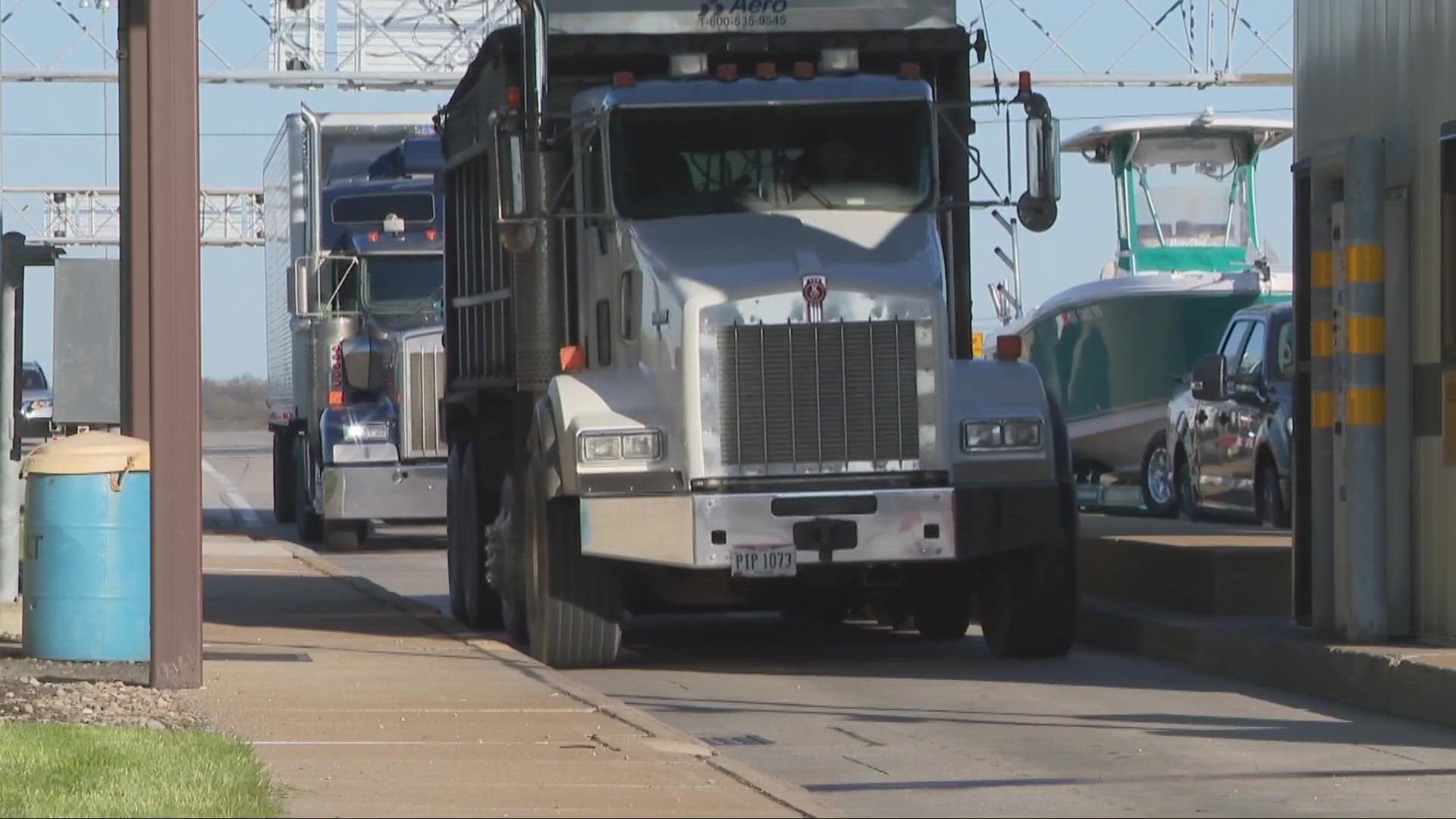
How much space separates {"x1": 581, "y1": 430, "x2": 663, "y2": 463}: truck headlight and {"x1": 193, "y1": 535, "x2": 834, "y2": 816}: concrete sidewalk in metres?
1.15

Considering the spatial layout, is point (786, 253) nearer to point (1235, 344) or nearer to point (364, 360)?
point (1235, 344)

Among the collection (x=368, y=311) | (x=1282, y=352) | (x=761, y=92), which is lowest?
(x=1282, y=352)

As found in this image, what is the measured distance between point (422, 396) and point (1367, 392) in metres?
14.9

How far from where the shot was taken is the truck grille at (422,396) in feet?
86.5

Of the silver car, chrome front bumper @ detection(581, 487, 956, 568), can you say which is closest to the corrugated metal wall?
chrome front bumper @ detection(581, 487, 956, 568)

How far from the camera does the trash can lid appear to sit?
1309 centimetres

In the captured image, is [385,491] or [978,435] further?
[385,491]

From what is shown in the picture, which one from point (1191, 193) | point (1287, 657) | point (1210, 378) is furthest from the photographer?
point (1191, 193)

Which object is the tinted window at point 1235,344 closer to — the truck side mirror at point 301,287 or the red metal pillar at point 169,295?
the truck side mirror at point 301,287

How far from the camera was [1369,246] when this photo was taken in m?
12.8

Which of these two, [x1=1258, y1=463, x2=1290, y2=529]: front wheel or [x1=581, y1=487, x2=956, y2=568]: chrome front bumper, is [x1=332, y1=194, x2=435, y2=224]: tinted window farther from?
[x1=581, y1=487, x2=956, y2=568]: chrome front bumper

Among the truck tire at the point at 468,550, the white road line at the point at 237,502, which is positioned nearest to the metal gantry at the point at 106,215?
the white road line at the point at 237,502

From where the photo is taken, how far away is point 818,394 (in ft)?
45.3

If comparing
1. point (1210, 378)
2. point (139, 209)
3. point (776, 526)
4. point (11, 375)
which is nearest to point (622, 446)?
point (776, 526)
